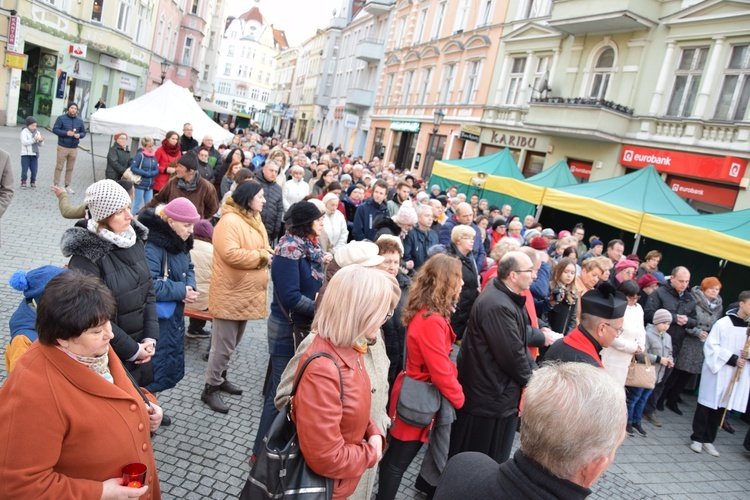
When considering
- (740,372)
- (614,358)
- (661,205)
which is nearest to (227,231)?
(614,358)

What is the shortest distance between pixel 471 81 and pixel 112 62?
65.8ft

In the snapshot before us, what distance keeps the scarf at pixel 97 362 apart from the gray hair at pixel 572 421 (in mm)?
1694

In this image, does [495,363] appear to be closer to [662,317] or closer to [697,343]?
[662,317]

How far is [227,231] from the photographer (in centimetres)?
454

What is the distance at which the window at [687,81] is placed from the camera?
52.1 feet

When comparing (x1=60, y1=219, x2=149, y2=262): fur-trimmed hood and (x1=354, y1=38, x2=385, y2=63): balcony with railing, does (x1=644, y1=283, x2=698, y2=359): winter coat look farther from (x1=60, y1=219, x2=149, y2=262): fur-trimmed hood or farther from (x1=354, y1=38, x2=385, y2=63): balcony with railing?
(x1=354, y1=38, x2=385, y2=63): balcony with railing

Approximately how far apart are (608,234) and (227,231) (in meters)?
11.7

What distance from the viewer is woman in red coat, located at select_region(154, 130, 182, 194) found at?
10.5 meters

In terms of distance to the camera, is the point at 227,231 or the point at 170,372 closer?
the point at 170,372

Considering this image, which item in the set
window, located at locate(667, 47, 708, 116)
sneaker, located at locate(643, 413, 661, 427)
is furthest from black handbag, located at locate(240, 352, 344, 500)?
window, located at locate(667, 47, 708, 116)

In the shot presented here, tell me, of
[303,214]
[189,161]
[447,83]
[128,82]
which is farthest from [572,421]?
[128,82]

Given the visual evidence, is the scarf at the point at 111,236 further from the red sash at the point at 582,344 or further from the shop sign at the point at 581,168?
the shop sign at the point at 581,168

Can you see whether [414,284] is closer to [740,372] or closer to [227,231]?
[227,231]

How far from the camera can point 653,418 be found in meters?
7.05
